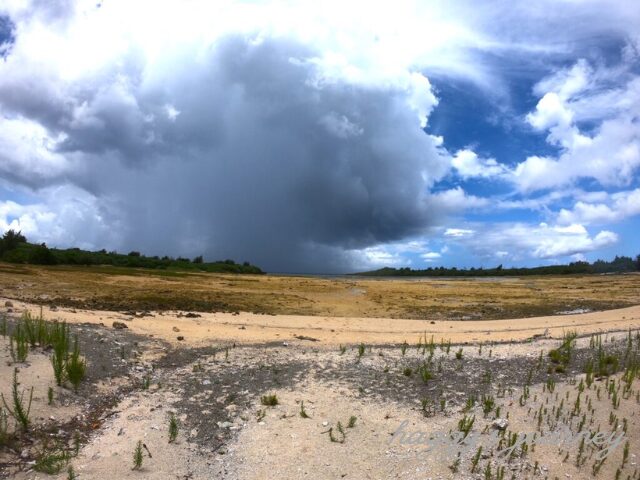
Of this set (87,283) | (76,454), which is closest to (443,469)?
(76,454)

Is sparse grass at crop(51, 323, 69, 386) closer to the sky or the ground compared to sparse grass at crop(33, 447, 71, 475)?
closer to the sky

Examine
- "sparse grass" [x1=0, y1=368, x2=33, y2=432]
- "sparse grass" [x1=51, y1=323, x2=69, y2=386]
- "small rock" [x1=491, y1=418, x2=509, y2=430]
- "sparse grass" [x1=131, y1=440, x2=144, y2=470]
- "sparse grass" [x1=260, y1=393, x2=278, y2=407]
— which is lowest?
"sparse grass" [x1=131, y1=440, x2=144, y2=470]

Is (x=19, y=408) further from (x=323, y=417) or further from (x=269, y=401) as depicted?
(x=323, y=417)

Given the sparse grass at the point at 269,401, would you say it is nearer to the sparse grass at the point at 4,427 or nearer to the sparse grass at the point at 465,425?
the sparse grass at the point at 465,425

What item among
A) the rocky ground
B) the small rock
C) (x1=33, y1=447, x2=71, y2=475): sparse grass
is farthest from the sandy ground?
the small rock

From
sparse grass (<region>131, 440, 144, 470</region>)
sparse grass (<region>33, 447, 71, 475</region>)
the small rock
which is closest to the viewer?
sparse grass (<region>33, 447, 71, 475</region>)

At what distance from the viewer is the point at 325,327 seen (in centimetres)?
2312

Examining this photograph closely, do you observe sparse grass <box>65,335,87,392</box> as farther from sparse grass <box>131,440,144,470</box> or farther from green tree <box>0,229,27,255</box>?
green tree <box>0,229,27,255</box>

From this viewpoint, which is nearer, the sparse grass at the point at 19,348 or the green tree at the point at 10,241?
the sparse grass at the point at 19,348

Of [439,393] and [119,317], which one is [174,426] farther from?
[119,317]

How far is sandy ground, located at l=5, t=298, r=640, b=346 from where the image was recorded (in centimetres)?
1797

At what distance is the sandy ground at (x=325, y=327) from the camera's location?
1797 cm

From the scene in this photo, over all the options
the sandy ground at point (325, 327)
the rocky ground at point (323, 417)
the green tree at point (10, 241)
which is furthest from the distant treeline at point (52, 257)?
the rocky ground at point (323, 417)

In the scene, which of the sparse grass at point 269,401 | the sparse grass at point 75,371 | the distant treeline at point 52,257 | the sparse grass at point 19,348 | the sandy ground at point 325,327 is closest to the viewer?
the sparse grass at point 75,371
